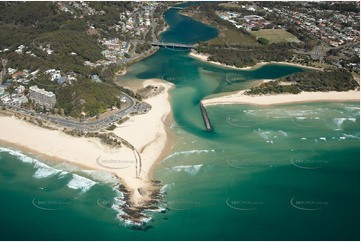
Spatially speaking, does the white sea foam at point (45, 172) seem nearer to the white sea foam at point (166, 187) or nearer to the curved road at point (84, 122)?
the curved road at point (84, 122)

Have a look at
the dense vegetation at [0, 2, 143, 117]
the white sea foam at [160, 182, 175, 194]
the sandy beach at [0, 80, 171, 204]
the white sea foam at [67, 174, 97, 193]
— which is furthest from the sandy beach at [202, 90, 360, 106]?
the white sea foam at [67, 174, 97, 193]

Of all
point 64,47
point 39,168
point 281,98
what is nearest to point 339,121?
point 281,98

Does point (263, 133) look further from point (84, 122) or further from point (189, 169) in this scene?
point (84, 122)

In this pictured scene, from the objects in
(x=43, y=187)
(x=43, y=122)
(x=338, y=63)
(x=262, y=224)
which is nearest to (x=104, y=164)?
(x=43, y=187)

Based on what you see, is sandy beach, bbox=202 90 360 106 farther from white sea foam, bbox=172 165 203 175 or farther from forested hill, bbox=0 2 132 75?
forested hill, bbox=0 2 132 75

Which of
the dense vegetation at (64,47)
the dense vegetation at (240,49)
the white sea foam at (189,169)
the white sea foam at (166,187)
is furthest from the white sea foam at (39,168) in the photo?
the dense vegetation at (240,49)

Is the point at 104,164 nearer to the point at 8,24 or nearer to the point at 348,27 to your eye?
the point at 8,24
